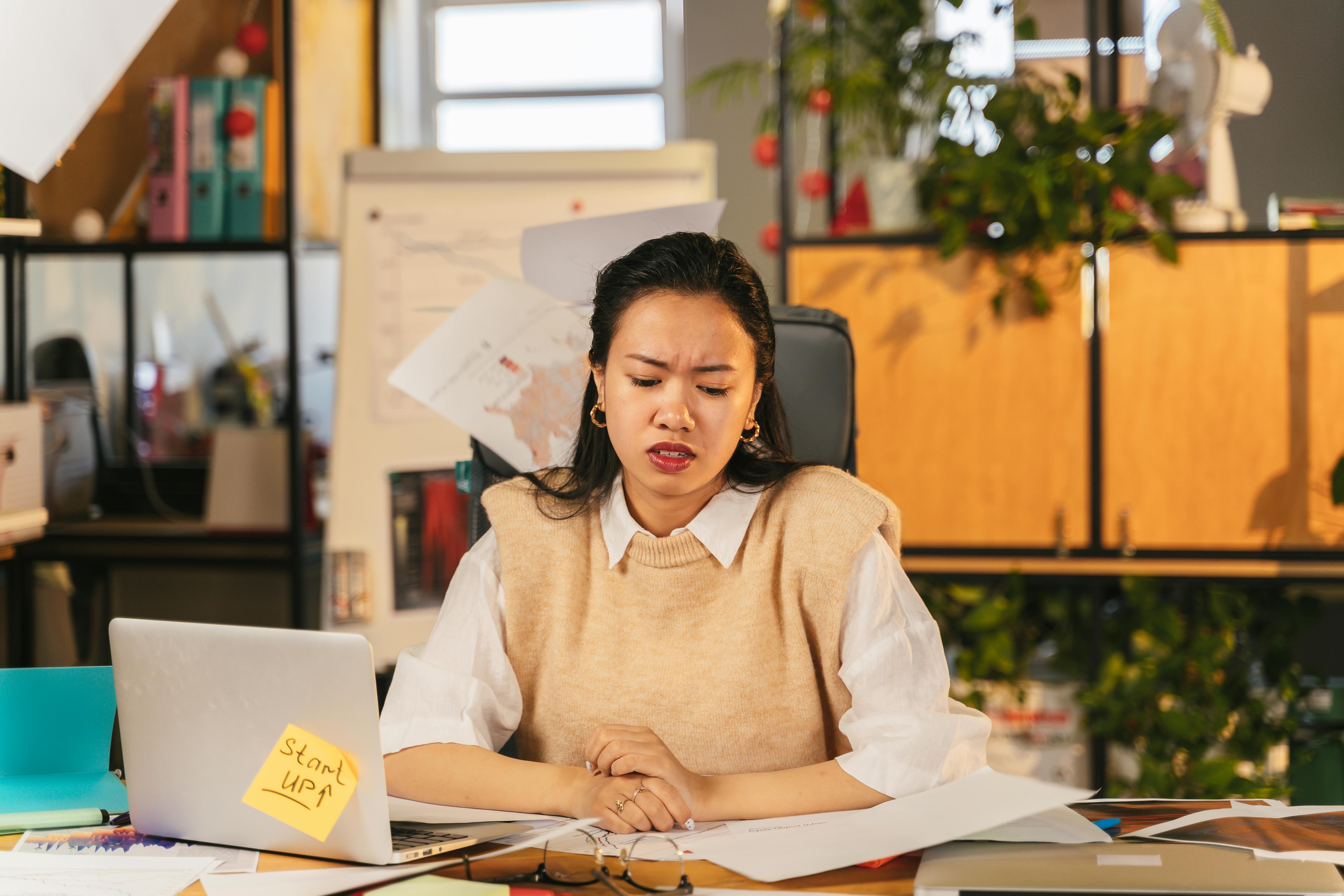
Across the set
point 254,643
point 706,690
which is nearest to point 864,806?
point 706,690

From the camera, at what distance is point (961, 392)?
2355 millimetres

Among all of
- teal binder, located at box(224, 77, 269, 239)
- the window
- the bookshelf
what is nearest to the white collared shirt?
the bookshelf

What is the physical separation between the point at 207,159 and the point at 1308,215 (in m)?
2.38

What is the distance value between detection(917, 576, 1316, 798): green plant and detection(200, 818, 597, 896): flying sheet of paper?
1.72 m

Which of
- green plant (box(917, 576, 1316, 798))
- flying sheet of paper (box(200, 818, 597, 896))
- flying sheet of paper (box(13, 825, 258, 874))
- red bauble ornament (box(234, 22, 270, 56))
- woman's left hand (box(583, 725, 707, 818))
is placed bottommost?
green plant (box(917, 576, 1316, 798))

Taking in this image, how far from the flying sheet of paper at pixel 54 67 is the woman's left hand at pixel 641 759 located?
0.64 metres

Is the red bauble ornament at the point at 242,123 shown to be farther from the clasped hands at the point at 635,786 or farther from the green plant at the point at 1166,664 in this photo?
the clasped hands at the point at 635,786

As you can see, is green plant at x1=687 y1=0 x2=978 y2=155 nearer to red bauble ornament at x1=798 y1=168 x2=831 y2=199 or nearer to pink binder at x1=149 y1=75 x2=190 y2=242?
red bauble ornament at x1=798 y1=168 x2=831 y2=199

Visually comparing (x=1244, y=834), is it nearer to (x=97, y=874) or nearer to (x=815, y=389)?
(x=815, y=389)

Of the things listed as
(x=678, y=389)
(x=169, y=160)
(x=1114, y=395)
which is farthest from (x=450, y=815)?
(x=169, y=160)

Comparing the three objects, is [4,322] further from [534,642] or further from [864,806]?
[864,806]

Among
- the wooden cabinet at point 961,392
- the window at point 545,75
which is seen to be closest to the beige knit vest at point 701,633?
the wooden cabinet at point 961,392

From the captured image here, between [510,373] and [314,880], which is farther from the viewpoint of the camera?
[510,373]

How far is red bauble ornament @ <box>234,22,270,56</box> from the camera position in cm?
269
